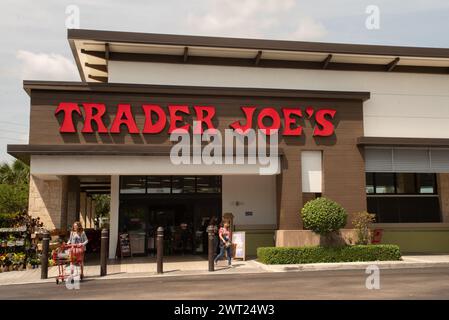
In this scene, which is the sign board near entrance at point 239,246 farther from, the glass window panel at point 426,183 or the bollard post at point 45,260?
the glass window panel at point 426,183

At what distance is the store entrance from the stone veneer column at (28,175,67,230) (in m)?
2.44

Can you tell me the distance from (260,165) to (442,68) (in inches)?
393

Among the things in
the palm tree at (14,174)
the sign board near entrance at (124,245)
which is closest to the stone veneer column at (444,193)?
the sign board near entrance at (124,245)

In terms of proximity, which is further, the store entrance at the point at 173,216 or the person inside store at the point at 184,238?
the person inside store at the point at 184,238

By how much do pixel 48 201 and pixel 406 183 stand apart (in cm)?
1536

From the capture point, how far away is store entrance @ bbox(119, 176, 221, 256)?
65.4 ft

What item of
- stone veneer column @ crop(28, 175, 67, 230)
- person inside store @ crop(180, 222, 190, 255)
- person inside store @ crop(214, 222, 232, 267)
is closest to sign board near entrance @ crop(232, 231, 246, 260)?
person inside store @ crop(214, 222, 232, 267)

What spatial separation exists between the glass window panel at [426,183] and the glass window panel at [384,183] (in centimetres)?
136

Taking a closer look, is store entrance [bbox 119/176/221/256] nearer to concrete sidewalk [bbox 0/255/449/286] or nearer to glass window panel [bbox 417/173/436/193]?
concrete sidewalk [bbox 0/255/449/286]

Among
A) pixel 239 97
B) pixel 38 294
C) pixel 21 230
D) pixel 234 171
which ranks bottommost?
pixel 38 294

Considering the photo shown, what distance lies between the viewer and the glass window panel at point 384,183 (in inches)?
856

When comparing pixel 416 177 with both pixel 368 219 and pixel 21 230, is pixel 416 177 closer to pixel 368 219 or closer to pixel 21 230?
pixel 368 219

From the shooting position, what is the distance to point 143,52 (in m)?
19.2
